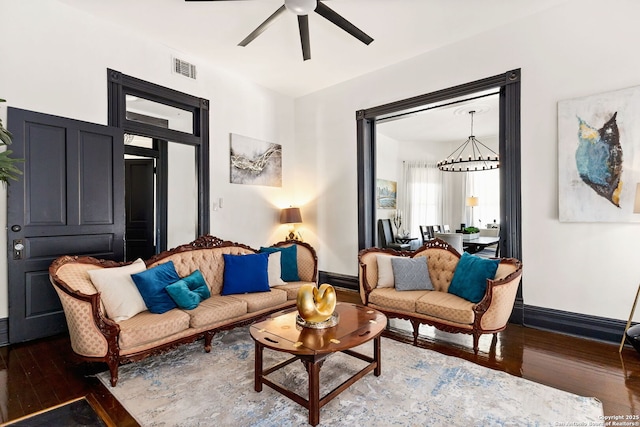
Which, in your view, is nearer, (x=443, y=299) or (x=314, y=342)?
(x=314, y=342)

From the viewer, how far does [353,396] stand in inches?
89.7

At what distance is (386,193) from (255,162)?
159 inches

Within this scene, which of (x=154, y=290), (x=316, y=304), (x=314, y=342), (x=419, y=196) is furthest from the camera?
(x=419, y=196)

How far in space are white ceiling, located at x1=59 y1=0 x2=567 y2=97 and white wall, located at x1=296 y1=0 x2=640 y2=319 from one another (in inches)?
10.3

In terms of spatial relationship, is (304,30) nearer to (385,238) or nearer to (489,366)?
(489,366)

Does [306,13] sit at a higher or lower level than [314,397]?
higher

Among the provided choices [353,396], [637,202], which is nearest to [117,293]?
[353,396]

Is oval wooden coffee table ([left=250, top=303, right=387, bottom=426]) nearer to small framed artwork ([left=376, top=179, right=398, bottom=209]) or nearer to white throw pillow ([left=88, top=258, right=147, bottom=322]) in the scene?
white throw pillow ([left=88, top=258, right=147, bottom=322])

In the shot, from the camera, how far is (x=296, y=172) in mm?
6219

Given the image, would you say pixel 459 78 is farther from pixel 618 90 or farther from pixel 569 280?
pixel 569 280

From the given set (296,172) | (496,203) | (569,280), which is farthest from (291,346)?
(496,203)

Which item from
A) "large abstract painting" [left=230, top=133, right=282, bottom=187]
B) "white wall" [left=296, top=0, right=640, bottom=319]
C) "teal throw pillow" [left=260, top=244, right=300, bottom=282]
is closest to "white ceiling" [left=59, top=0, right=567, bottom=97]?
"white wall" [left=296, top=0, right=640, bottom=319]

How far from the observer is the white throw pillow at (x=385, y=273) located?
12.7ft

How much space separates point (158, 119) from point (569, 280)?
5431 millimetres
